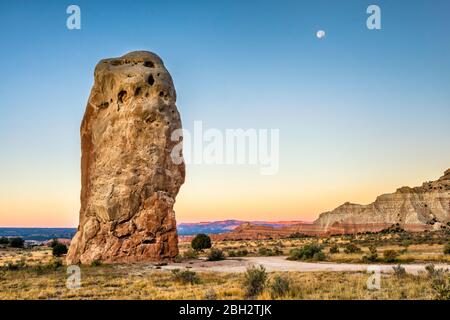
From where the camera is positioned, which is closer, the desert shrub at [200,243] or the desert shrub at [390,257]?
the desert shrub at [390,257]

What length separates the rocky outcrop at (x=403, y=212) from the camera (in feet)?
262

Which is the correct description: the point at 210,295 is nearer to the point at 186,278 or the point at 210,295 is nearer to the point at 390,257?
the point at 186,278

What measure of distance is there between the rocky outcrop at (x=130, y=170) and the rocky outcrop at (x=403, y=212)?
6459cm

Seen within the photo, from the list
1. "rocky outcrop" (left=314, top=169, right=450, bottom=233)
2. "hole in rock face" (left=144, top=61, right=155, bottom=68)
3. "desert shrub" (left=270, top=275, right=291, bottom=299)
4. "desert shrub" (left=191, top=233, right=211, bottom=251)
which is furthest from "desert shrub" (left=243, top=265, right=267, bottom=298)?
"rocky outcrop" (left=314, top=169, right=450, bottom=233)

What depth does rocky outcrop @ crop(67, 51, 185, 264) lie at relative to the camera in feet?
73.7

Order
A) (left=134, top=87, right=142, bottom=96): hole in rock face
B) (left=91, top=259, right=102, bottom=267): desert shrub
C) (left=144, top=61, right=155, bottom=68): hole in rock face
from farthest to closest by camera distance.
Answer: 1. (left=144, top=61, right=155, bottom=68): hole in rock face
2. (left=134, top=87, right=142, bottom=96): hole in rock face
3. (left=91, top=259, right=102, bottom=267): desert shrub

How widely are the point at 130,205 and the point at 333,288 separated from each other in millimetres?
12675

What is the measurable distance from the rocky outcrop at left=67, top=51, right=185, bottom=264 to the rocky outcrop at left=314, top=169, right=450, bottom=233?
6459cm

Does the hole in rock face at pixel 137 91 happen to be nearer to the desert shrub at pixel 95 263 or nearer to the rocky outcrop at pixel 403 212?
the desert shrub at pixel 95 263

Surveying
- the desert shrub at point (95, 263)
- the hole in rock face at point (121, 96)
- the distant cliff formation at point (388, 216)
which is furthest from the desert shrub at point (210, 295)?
the distant cliff formation at point (388, 216)

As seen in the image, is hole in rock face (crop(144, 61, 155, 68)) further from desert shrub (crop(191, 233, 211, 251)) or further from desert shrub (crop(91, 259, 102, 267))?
desert shrub (crop(191, 233, 211, 251))

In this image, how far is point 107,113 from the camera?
23.9 m

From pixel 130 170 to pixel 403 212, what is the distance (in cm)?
7333
